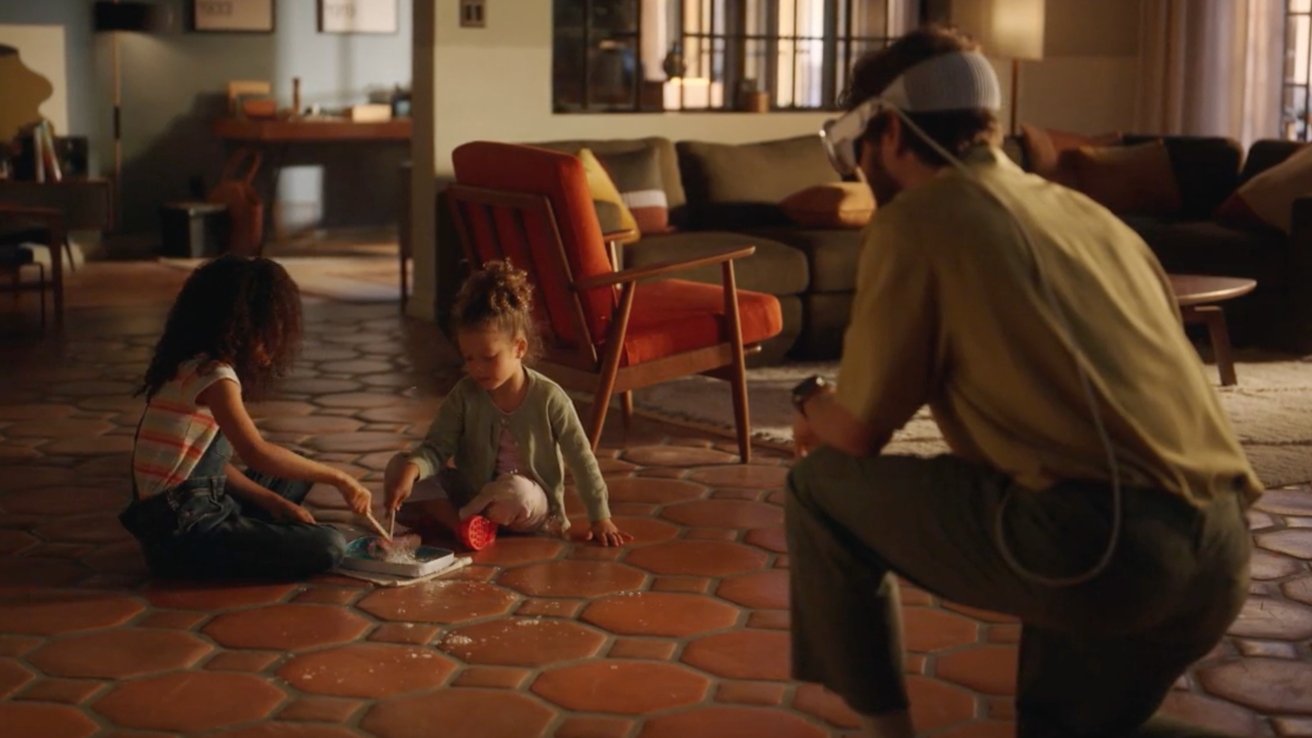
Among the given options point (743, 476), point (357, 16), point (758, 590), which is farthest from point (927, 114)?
point (357, 16)

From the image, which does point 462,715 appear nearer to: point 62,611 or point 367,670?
point 367,670

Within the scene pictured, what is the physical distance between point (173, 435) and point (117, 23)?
6.71m

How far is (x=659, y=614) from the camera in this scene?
338 cm

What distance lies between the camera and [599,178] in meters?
6.18

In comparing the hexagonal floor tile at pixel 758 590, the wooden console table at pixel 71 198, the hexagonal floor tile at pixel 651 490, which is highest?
the wooden console table at pixel 71 198

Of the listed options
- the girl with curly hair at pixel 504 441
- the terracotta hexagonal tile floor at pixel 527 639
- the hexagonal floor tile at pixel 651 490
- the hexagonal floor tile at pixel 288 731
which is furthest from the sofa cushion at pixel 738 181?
the hexagonal floor tile at pixel 288 731

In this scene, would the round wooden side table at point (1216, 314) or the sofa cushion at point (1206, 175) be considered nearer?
the round wooden side table at point (1216, 314)

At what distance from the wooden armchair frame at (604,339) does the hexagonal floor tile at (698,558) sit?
2.28 feet

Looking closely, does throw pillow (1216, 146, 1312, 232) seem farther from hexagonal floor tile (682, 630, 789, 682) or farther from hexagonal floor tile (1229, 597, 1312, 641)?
hexagonal floor tile (682, 630, 789, 682)

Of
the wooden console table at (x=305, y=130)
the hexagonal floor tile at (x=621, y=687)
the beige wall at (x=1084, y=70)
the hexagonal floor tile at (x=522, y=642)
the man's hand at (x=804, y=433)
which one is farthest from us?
the wooden console table at (x=305, y=130)

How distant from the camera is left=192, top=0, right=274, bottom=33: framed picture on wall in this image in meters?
10.2

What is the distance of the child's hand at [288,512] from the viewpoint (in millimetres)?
3629

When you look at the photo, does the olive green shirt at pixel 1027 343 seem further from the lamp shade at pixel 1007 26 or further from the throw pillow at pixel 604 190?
the lamp shade at pixel 1007 26

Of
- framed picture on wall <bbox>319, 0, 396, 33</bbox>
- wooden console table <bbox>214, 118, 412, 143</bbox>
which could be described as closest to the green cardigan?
wooden console table <bbox>214, 118, 412, 143</bbox>
